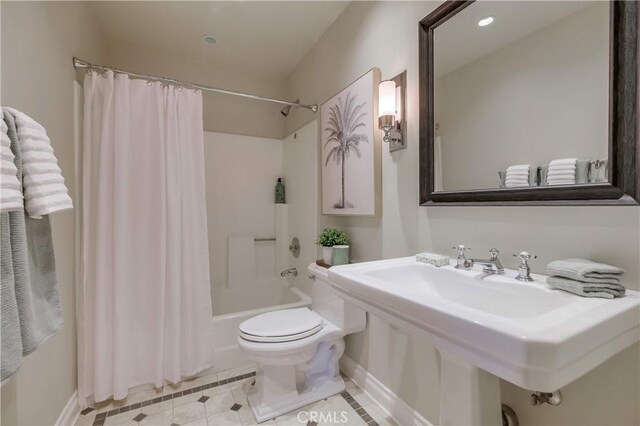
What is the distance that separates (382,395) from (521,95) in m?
1.58

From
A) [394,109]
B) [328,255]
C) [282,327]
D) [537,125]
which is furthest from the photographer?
[328,255]

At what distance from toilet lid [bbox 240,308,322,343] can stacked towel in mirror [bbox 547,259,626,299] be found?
3.78 ft

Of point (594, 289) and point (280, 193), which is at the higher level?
point (280, 193)

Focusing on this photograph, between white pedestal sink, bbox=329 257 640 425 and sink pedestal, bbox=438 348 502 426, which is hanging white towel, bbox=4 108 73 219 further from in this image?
sink pedestal, bbox=438 348 502 426

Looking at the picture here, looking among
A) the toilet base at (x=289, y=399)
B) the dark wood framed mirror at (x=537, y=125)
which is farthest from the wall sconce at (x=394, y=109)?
the toilet base at (x=289, y=399)

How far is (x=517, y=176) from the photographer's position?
965 millimetres

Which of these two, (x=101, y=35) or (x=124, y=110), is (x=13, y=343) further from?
(x=101, y=35)

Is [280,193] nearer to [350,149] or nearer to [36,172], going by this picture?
[350,149]

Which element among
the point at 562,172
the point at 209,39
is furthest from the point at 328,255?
the point at 209,39

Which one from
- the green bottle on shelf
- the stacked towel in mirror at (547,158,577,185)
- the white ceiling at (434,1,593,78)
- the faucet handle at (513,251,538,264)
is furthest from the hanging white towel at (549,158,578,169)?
the green bottle on shelf

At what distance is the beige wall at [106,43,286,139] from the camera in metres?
2.24

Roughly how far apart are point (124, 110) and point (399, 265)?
1.79 meters

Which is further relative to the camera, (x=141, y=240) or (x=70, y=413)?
(x=141, y=240)

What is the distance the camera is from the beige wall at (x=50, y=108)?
3.22ft
